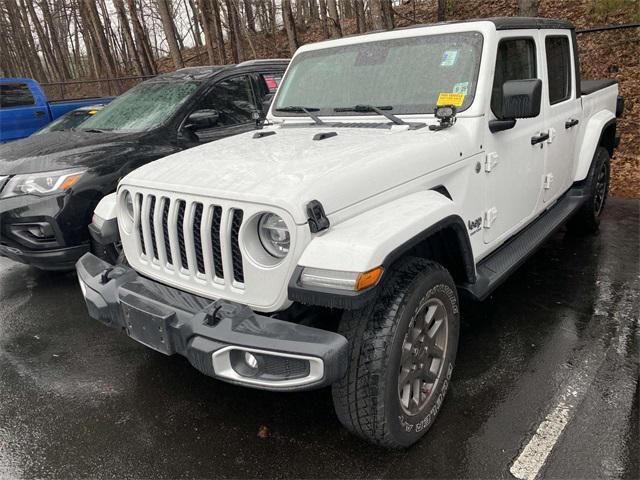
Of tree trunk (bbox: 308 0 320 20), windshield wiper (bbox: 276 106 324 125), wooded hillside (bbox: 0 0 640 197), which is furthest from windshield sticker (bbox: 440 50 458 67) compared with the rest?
tree trunk (bbox: 308 0 320 20)

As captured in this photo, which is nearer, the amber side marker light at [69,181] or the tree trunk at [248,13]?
the amber side marker light at [69,181]

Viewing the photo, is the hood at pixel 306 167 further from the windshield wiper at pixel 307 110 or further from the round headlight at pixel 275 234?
the windshield wiper at pixel 307 110

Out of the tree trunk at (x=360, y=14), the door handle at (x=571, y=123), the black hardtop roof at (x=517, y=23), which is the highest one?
the tree trunk at (x=360, y=14)

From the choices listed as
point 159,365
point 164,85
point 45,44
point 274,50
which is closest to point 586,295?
point 159,365

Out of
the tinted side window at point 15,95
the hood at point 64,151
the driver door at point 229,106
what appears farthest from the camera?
the tinted side window at point 15,95

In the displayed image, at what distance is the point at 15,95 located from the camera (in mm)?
10281

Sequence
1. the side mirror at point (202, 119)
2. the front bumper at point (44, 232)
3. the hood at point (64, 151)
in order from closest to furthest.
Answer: the front bumper at point (44, 232) → the hood at point (64, 151) → the side mirror at point (202, 119)

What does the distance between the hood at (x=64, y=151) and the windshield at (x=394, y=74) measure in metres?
1.76

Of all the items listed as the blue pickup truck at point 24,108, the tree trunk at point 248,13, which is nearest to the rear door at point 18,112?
the blue pickup truck at point 24,108

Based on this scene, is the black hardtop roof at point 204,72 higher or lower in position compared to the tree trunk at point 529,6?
lower

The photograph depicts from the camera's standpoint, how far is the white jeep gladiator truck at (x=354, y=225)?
2158 mm

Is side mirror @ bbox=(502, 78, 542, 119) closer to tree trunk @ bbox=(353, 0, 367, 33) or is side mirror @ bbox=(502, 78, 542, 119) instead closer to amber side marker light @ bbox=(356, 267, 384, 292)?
amber side marker light @ bbox=(356, 267, 384, 292)

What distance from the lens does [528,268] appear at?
4.79 meters

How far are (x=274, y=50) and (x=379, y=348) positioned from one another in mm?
24413
